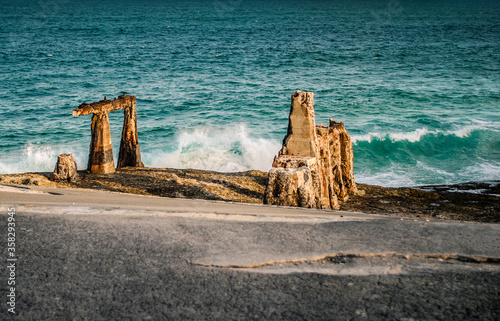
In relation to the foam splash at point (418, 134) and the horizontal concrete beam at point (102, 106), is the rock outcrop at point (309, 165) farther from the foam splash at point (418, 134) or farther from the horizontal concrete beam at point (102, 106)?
the foam splash at point (418, 134)

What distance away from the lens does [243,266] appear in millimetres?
4070

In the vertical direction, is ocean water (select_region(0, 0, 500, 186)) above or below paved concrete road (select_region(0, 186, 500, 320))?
above

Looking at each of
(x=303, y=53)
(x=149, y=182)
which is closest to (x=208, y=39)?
(x=303, y=53)

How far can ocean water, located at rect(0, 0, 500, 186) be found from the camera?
65.7 feet

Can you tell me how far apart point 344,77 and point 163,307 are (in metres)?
34.7

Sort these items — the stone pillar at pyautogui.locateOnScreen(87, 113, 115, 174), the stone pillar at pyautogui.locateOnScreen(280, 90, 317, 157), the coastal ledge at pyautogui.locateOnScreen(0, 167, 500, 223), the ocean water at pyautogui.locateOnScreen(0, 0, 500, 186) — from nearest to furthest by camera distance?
the stone pillar at pyautogui.locateOnScreen(280, 90, 317, 157) < the coastal ledge at pyautogui.locateOnScreen(0, 167, 500, 223) < the stone pillar at pyautogui.locateOnScreen(87, 113, 115, 174) < the ocean water at pyautogui.locateOnScreen(0, 0, 500, 186)

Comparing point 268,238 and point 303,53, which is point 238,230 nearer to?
point 268,238

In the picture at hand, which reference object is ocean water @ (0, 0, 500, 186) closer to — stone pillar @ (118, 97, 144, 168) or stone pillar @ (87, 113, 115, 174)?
stone pillar @ (118, 97, 144, 168)

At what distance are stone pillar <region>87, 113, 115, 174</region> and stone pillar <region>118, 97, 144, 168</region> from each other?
111 cm

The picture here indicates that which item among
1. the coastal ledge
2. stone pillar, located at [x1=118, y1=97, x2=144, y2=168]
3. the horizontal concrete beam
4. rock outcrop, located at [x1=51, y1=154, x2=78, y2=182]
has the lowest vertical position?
the coastal ledge

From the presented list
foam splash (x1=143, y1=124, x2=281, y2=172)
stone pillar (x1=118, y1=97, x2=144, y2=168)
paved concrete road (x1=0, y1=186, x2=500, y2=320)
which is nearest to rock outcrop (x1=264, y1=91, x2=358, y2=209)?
paved concrete road (x1=0, y1=186, x2=500, y2=320)

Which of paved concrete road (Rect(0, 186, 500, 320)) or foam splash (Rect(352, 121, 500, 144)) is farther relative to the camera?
foam splash (Rect(352, 121, 500, 144))

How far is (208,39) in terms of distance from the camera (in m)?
59.6

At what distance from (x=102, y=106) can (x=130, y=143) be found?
81.6 inches
